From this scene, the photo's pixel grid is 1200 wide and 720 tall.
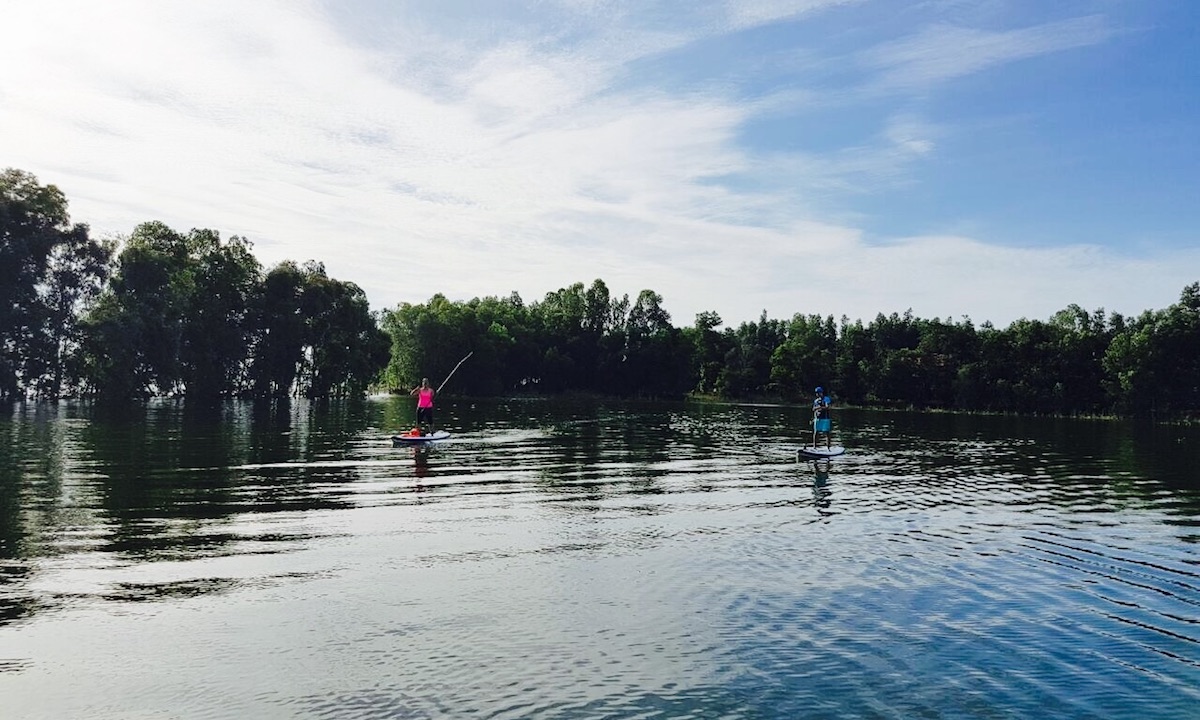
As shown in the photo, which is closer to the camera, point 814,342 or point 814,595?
point 814,595

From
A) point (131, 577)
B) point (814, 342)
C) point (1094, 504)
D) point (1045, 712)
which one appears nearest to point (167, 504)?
point (131, 577)

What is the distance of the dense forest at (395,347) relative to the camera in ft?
335

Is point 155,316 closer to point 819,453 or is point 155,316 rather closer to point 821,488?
point 819,453

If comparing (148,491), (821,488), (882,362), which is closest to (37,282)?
(148,491)

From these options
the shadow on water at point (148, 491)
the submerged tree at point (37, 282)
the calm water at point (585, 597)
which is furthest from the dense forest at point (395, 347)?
the calm water at point (585, 597)

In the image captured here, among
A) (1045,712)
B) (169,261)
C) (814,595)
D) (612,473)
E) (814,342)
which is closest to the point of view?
(1045,712)

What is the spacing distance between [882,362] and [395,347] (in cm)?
10300

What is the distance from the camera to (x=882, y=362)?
159 metres

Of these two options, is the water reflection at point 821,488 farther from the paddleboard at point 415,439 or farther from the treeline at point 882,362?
the treeline at point 882,362

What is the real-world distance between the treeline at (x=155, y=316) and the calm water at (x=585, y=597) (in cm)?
8023

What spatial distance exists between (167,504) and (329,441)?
26001 mm

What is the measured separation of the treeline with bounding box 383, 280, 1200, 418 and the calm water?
10118 centimetres

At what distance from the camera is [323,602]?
49.0 ft

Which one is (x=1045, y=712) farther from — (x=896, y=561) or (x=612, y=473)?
(x=612, y=473)
